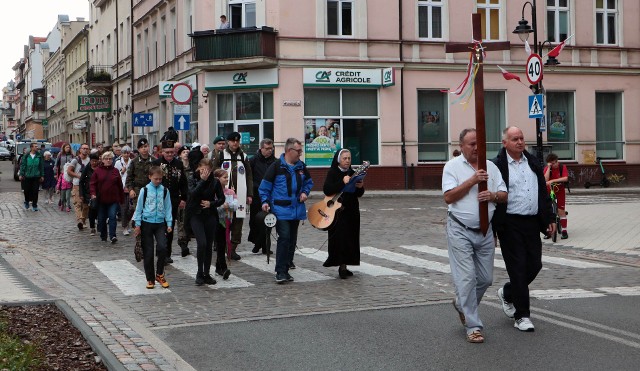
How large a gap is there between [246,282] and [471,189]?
453cm

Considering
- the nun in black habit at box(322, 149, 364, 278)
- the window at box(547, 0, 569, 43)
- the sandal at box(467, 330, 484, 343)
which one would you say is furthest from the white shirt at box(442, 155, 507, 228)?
the window at box(547, 0, 569, 43)

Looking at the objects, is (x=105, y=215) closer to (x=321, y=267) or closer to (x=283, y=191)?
(x=321, y=267)

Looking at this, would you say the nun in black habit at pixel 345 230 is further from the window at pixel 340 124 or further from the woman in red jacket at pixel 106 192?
the window at pixel 340 124

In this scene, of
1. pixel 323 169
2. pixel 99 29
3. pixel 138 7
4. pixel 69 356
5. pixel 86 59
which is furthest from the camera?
pixel 86 59

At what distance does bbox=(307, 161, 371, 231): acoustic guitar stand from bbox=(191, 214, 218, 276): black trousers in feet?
4.16

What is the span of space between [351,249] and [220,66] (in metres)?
21.3

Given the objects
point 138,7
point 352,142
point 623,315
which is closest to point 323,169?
point 352,142

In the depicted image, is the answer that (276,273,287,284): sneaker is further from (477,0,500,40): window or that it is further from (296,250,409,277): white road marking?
(477,0,500,40): window

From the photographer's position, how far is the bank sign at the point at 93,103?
50.3 metres

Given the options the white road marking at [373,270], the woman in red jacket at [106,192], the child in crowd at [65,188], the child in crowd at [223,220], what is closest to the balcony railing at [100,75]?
the child in crowd at [65,188]

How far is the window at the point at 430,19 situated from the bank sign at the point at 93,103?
910 inches

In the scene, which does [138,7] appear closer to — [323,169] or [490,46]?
[323,169]

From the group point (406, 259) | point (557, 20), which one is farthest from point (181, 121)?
point (557, 20)

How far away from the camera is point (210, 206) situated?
11.3 metres
